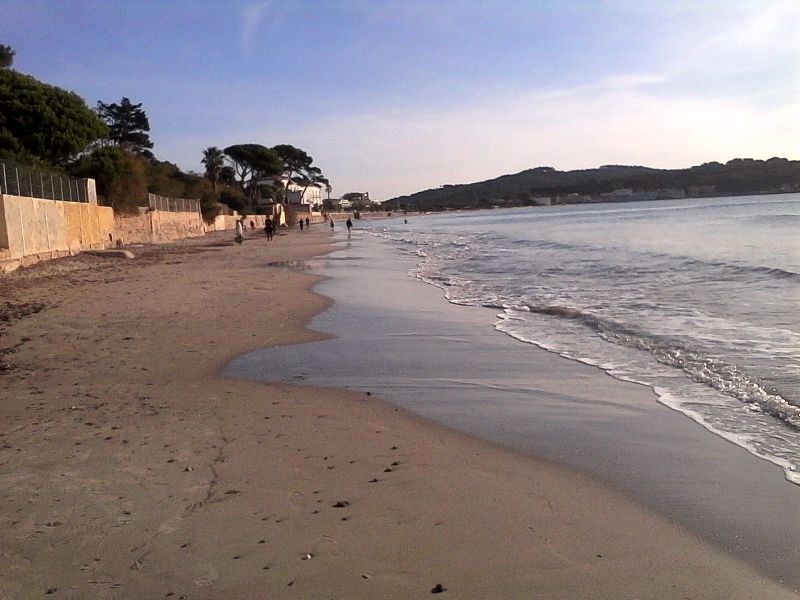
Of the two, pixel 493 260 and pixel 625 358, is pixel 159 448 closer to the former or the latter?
pixel 625 358

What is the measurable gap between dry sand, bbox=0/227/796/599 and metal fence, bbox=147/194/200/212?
111 feet

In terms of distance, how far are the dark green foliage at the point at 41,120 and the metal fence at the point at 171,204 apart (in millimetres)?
5249

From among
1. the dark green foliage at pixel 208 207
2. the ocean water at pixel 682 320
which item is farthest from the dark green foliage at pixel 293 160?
the ocean water at pixel 682 320

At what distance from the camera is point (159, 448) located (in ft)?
16.7

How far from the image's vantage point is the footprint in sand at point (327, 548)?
3484 millimetres

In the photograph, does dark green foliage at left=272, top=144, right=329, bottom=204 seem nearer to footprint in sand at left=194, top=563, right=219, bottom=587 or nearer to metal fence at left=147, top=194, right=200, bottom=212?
metal fence at left=147, top=194, right=200, bottom=212

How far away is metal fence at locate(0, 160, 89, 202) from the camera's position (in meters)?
18.7

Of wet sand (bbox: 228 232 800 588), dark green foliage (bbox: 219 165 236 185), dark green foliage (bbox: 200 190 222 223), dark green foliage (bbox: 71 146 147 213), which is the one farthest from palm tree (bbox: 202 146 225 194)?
wet sand (bbox: 228 232 800 588)

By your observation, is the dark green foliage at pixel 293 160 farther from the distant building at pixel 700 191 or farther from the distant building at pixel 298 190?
the distant building at pixel 700 191

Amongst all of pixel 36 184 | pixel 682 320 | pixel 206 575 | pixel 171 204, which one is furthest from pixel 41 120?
Result: pixel 206 575

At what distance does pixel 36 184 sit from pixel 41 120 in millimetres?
13583

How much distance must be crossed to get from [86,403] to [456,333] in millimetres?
5564

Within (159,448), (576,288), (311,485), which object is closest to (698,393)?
(311,485)

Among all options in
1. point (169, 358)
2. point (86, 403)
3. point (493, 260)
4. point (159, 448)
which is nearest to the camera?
point (159, 448)
